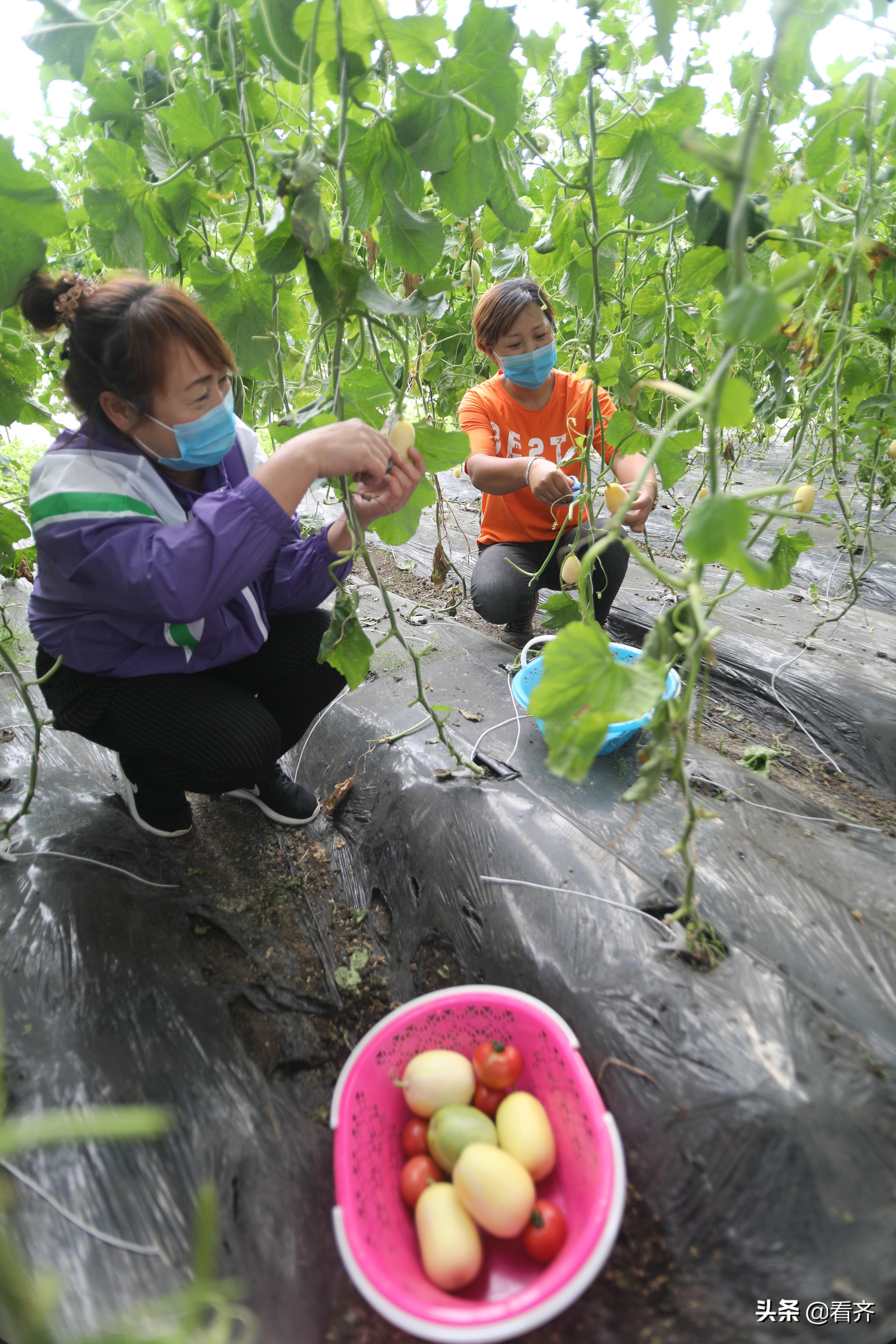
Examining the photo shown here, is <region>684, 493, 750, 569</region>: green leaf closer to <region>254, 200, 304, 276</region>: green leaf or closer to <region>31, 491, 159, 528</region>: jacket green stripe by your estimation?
<region>254, 200, 304, 276</region>: green leaf

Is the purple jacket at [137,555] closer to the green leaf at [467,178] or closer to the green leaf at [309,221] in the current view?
the green leaf at [309,221]

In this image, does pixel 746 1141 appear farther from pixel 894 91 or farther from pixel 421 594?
pixel 421 594

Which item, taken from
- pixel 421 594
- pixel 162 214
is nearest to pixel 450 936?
pixel 162 214

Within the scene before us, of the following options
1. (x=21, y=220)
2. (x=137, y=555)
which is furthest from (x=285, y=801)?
(x=21, y=220)

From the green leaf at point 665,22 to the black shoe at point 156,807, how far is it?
145 centimetres

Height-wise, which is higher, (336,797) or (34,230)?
(34,230)

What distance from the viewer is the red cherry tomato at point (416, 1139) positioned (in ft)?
3.10

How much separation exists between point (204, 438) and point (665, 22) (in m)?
0.87

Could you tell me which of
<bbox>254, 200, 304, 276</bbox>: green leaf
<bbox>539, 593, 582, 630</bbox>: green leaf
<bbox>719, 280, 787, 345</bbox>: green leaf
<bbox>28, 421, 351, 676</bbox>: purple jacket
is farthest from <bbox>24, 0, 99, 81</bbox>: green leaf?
<bbox>539, 593, 582, 630</bbox>: green leaf

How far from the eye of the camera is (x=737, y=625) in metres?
2.23

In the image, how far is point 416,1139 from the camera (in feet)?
3.11

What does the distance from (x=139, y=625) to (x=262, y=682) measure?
356 mm

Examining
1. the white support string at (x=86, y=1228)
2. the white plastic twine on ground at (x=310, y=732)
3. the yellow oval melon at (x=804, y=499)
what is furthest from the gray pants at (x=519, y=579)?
the white support string at (x=86, y=1228)

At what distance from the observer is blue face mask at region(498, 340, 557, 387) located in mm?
1826
